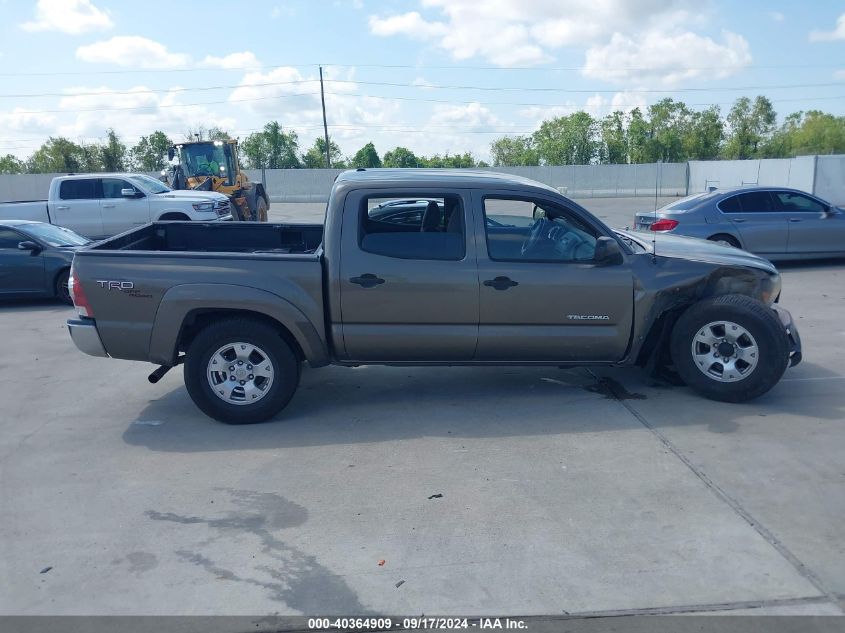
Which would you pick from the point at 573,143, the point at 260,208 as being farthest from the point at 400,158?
the point at 260,208

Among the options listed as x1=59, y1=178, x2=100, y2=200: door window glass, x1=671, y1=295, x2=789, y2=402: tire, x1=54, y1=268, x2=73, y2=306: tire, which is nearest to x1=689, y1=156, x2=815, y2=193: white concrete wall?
x1=59, y1=178, x2=100, y2=200: door window glass

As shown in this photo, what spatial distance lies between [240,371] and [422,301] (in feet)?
5.15

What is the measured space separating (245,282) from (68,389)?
269 centimetres

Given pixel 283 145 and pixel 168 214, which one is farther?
pixel 283 145

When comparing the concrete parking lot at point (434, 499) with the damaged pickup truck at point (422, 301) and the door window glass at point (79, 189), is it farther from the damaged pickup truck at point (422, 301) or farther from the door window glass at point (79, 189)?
the door window glass at point (79, 189)

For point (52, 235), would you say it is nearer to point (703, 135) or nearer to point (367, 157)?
point (367, 157)

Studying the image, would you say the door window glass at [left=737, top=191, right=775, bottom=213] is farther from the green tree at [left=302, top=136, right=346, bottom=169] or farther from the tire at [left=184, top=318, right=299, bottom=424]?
the green tree at [left=302, top=136, right=346, bottom=169]

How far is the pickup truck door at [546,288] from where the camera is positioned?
20.5 feet

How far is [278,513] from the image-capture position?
4.77 metres

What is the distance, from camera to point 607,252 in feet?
20.3

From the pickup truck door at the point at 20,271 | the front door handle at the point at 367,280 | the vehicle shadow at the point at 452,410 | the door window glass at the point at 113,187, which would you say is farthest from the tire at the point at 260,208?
the front door handle at the point at 367,280

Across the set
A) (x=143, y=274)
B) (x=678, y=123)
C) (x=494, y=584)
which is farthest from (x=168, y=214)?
(x=678, y=123)

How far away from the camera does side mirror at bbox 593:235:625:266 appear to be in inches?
243

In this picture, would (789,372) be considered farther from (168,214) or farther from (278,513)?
(168,214)
